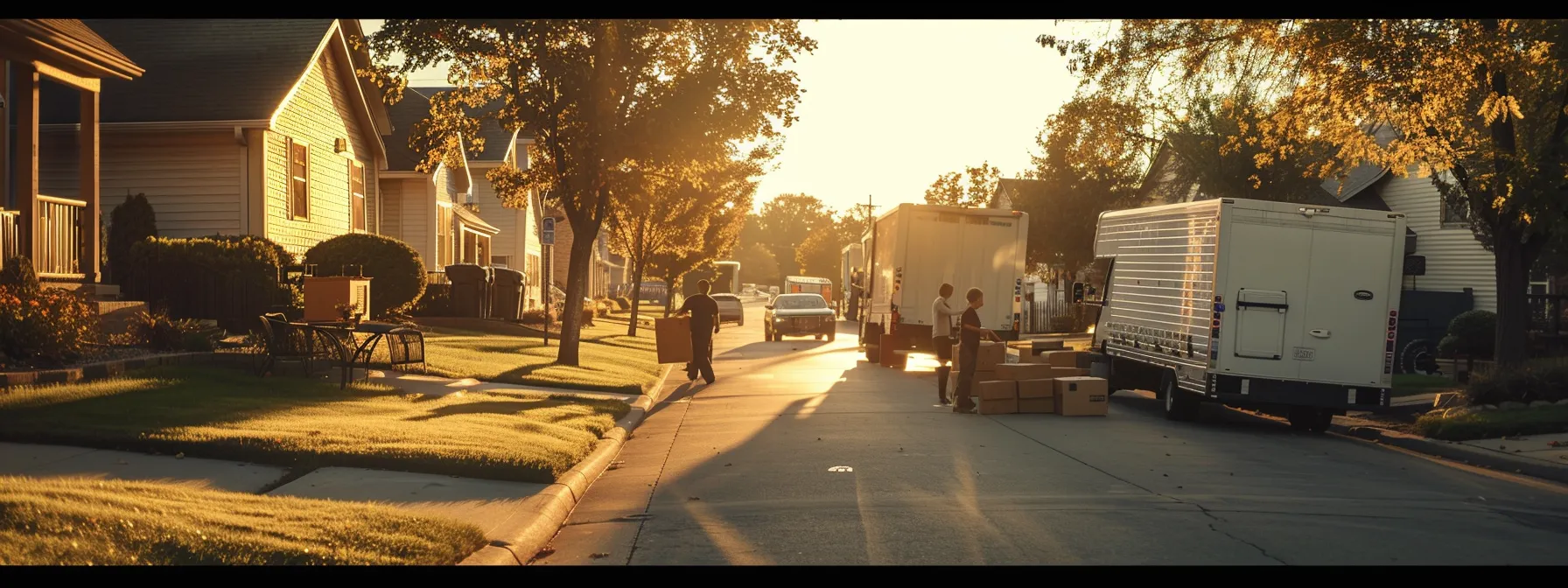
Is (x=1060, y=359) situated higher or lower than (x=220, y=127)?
lower

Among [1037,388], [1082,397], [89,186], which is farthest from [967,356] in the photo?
[89,186]

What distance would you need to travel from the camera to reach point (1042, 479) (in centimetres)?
1127

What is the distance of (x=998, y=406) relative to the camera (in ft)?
58.0

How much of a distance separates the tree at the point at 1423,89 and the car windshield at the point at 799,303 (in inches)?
880

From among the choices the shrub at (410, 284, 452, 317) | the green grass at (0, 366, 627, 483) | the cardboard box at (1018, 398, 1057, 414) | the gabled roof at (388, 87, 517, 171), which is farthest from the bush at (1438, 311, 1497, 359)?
the shrub at (410, 284, 452, 317)

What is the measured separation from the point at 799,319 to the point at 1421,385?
21.1 meters

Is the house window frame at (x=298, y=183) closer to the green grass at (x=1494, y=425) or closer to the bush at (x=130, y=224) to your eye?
the bush at (x=130, y=224)

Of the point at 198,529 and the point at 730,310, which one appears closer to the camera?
the point at 198,529

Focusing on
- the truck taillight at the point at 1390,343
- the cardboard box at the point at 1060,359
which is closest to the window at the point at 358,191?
the cardboard box at the point at 1060,359

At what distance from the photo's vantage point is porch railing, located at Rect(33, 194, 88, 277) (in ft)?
59.1

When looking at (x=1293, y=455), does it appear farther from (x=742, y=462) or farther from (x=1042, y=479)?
(x=742, y=462)

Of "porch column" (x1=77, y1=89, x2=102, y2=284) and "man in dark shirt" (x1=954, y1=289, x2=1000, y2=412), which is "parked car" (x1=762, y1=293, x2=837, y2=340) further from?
"porch column" (x1=77, y1=89, x2=102, y2=284)

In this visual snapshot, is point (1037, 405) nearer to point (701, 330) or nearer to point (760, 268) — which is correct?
point (701, 330)

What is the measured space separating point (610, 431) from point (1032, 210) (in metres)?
40.4
